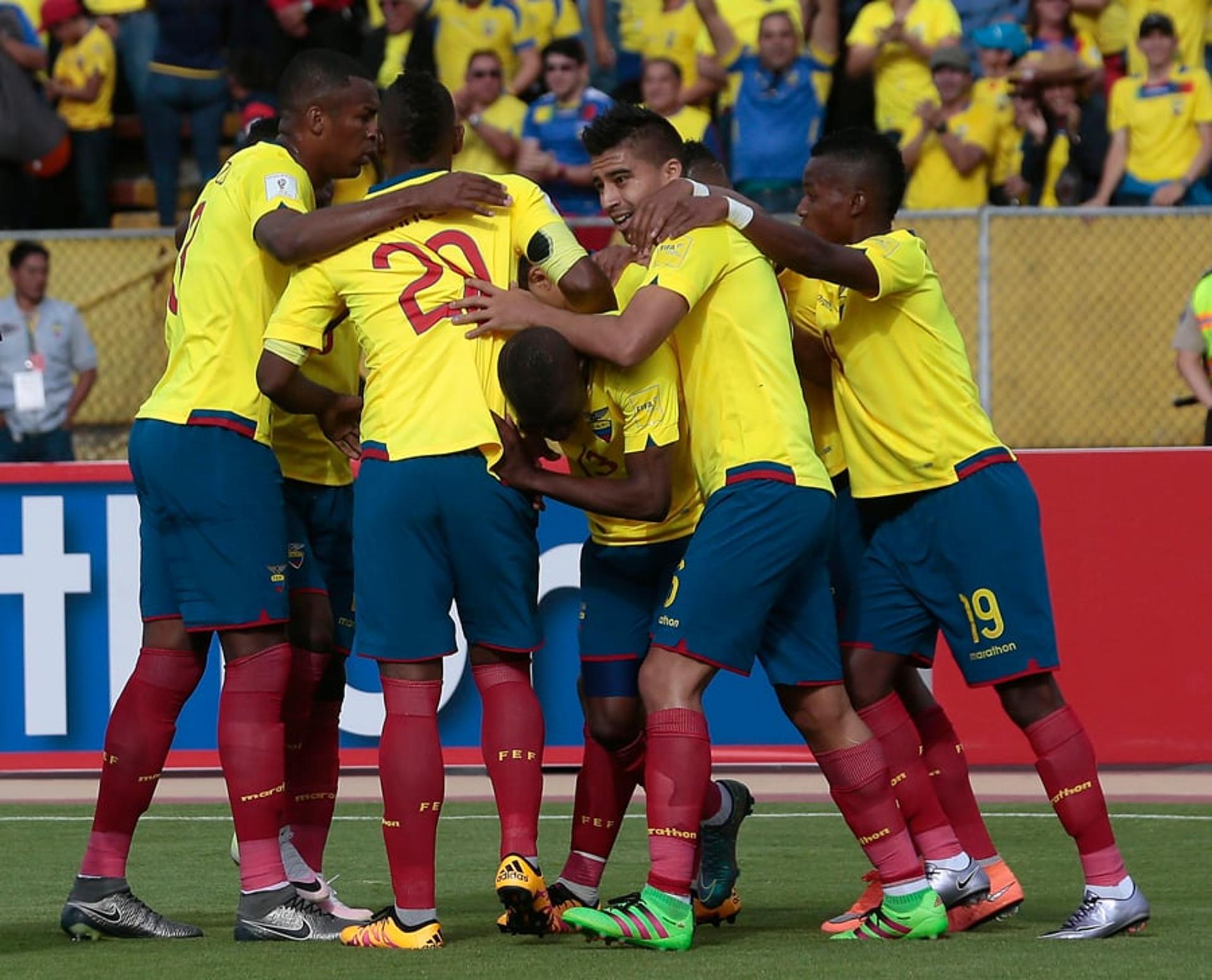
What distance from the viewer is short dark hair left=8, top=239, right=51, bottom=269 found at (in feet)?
39.9

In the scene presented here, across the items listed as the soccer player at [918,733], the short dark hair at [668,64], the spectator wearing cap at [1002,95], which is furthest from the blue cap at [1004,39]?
the soccer player at [918,733]

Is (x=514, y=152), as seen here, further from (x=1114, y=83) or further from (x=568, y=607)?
(x=568, y=607)

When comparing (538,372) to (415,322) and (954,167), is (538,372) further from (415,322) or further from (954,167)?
(954,167)

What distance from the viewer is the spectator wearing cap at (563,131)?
13.5m

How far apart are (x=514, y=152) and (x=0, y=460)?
378 cm

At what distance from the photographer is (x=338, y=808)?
30.4 ft

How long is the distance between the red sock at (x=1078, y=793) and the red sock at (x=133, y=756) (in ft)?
8.05

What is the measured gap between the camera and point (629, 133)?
237 inches

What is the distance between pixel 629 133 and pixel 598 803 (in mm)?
1866

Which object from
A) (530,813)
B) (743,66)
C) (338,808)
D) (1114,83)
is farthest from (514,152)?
(530,813)

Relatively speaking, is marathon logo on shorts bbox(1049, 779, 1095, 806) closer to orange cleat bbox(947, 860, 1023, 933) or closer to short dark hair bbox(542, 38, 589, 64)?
orange cleat bbox(947, 860, 1023, 933)

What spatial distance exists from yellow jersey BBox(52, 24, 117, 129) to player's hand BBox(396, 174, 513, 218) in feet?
30.7

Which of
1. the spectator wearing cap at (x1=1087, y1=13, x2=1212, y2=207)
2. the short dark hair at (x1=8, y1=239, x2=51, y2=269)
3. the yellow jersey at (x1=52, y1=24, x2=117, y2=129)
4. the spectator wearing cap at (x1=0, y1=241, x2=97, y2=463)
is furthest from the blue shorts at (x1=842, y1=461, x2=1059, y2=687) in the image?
the yellow jersey at (x1=52, y1=24, x2=117, y2=129)

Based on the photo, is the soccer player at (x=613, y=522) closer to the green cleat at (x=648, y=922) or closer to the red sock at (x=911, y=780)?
the green cleat at (x=648, y=922)
